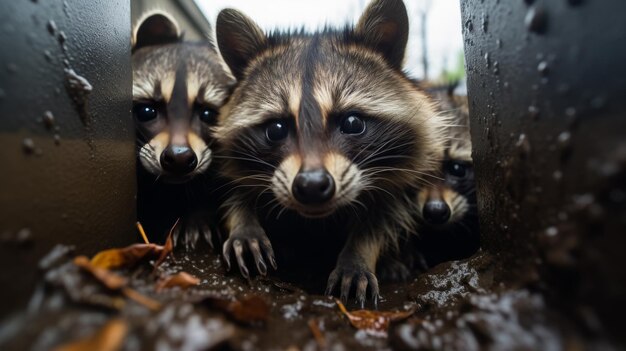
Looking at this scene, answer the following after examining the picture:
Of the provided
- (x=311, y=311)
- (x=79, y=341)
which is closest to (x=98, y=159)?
(x=79, y=341)

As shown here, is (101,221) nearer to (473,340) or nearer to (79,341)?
(79,341)

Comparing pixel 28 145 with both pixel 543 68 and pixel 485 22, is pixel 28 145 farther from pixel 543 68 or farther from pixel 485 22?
pixel 485 22

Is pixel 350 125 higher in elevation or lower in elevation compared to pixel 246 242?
higher

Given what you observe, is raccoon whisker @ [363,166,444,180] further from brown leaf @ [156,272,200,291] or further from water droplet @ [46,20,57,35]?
water droplet @ [46,20,57,35]

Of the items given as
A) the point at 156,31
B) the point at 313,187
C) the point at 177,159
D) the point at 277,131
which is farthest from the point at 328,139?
the point at 156,31

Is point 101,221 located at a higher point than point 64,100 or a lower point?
lower

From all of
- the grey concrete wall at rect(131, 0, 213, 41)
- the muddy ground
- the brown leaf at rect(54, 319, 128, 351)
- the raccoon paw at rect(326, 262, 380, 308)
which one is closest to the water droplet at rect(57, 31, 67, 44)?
the muddy ground
